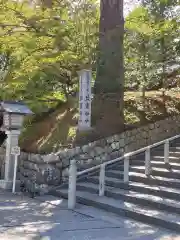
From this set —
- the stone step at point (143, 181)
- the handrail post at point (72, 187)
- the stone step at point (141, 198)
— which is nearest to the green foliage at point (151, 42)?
the stone step at point (143, 181)

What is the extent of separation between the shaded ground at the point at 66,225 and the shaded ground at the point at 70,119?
2868 mm

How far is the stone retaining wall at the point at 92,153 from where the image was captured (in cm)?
1035

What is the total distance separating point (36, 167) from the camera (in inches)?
420

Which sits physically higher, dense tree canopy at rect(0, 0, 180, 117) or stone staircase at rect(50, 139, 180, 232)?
dense tree canopy at rect(0, 0, 180, 117)

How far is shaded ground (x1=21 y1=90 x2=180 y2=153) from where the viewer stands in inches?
441

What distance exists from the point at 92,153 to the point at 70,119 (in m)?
1.89

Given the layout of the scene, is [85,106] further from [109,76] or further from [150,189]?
[150,189]

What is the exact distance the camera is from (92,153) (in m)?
10.8

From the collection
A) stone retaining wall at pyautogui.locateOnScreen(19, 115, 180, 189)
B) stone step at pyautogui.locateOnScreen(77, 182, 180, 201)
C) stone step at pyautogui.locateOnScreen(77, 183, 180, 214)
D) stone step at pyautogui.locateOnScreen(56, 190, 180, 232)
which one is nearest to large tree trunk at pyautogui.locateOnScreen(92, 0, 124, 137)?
stone retaining wall at pyautogui.locateOnScreen(19, 115, 180, 189)

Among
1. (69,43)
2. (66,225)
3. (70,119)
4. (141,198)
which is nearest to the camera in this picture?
(66,225)

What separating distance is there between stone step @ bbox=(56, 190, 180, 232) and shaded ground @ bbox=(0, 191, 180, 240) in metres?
0.16

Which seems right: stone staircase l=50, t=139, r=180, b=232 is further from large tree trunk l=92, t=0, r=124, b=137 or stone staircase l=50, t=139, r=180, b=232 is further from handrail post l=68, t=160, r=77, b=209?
large tree trunk l=92, t=0, r=124, b=137

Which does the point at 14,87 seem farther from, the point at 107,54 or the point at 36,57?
the point at 107,54

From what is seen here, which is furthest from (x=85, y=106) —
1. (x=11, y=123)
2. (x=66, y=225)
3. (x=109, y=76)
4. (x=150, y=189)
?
(x=66, y=225)
